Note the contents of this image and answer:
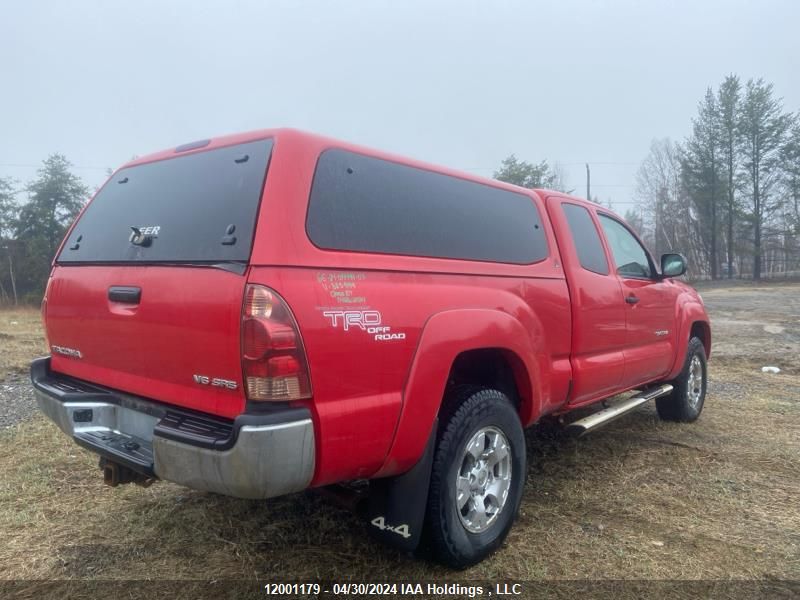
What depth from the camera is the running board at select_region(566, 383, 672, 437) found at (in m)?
3.59

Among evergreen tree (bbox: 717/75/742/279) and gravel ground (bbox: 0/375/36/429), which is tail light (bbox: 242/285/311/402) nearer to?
gravel ground (bbox: 0/375/36/429)

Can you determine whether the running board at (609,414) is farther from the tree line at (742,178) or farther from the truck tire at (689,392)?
the tree line at (742,178)

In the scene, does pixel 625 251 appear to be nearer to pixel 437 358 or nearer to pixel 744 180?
pixel 437 358

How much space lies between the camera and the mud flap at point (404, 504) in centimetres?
246

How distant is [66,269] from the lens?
9.50 ft

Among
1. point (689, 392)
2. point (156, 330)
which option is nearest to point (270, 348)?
point (156, 330)

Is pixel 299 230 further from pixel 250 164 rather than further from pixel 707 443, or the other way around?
pixel 707 443

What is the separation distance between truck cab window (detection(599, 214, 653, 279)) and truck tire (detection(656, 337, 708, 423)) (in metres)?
1.14

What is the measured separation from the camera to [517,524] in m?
3.25

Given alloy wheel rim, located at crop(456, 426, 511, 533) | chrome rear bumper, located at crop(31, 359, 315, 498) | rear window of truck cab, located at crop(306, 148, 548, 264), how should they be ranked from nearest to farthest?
chrome rear bumper, located at crop(31, 359, 315, 498), rear window of truck cab, located at crop(306, 148, 548, 264), alloy wheel rim, located at crop(456, 426, 511, 533)

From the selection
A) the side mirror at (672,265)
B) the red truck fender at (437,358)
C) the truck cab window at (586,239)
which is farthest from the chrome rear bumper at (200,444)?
the side mirror at (672,265)

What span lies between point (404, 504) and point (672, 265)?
343cm

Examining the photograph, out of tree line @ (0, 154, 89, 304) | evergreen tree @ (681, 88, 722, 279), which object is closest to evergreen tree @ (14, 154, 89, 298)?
tree line @ (0, 154, 89, 304)

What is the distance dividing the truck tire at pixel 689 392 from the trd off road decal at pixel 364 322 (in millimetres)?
3963
